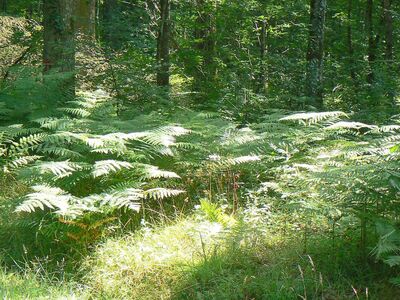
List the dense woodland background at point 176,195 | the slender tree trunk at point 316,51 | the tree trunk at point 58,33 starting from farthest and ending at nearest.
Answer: the slender tree trunk at point 316,51 < the tree trunk at point 58,33 < the dense woodland background at point 176,195

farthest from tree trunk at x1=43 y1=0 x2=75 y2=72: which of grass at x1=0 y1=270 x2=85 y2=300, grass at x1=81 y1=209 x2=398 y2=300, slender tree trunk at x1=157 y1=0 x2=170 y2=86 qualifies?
grass at x1=0 y1=270 x2=85 y2=300

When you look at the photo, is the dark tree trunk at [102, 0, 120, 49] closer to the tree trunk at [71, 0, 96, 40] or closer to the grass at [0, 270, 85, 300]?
the tree trunk at [71, 0, 96, 40]

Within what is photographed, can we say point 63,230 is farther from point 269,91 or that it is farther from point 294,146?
point 269,91

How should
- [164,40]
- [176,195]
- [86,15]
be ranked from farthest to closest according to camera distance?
[86,15] → [164,40] → [176,195]

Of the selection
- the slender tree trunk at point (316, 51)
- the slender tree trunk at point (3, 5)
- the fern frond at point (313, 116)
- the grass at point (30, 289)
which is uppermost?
the slender tree trunk at point (3, 5)

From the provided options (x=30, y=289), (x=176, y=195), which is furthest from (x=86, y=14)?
(x=30, y=289)

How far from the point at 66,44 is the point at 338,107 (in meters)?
6.02

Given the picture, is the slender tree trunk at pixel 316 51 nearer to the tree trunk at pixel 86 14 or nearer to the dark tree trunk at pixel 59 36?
the tree trunk at pixel 86 14

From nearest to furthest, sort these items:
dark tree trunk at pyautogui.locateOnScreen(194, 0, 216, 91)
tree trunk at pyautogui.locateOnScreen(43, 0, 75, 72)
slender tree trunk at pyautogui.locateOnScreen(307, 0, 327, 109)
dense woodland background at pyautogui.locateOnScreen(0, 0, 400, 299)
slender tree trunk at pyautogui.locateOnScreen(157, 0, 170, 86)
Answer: dense woodland background at pyautogui.locateOnScreen(0, 0, 400, 299)
tree trunk at pyautogui.locateOnScreen(43, 0, 75, 72)
slender tree trunk at pyautogui.locateOnScreen(307, 0, 327, 109)
slender tree trunk at pyautogui.locateOnScreen(157, 0, 170, 86)
dark tree trunk at pyautogui.locateOnScreen(194, 0, 216, 91)

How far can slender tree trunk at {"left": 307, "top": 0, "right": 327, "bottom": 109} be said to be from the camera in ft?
30.4

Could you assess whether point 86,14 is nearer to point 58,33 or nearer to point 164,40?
point 164,40

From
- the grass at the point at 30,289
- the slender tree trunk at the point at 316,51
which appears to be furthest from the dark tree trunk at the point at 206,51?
the grass at the point at 30,289

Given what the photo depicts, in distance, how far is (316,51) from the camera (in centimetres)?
946

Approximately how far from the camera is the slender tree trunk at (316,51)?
926 centimetres
